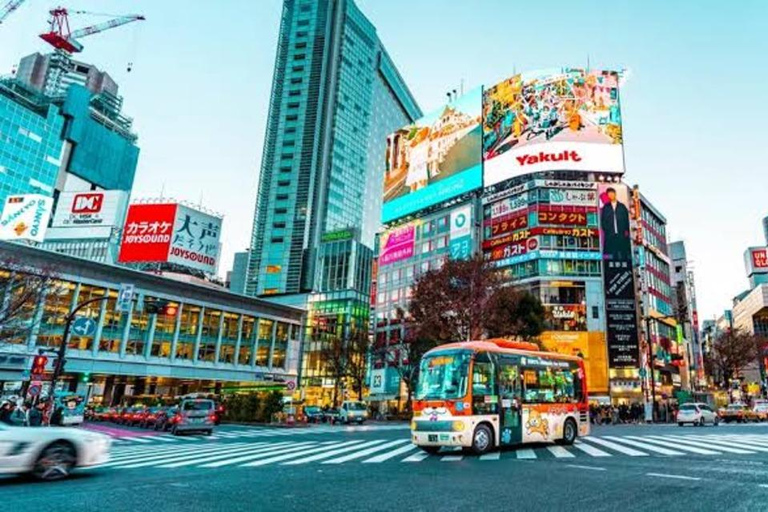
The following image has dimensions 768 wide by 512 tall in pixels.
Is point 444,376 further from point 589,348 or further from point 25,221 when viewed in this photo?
point 25,221

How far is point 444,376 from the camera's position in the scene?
14117 mm

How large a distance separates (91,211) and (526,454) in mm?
57820

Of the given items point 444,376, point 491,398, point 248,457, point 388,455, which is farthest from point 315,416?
Answer: point 491,398

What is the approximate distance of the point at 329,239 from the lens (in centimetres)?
10412

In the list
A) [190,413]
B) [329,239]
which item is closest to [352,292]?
[329,239]

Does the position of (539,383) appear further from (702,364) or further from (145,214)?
(702,364)

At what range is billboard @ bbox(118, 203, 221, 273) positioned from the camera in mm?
51094

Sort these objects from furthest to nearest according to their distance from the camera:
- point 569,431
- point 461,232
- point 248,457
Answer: point 461,232 → point 569,431 → point 248,457

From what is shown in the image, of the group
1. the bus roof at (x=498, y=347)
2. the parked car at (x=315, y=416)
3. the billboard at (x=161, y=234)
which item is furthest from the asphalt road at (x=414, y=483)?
the billboard at (x=161, y=234)

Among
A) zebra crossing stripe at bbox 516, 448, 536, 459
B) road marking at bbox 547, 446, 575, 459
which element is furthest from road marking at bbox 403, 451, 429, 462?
road marking at bbox 547, 446, 575, 459

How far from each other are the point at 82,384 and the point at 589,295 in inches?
2203

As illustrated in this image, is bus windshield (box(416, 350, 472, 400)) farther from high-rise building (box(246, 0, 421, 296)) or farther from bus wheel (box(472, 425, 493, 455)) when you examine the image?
high-rise building (box(246, 0, 421, 296))

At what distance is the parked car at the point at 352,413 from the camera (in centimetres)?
4125

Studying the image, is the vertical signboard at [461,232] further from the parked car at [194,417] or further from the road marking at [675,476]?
the road marking at [675,476]
